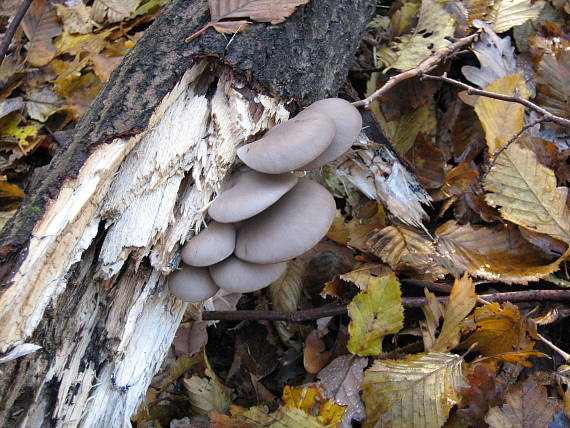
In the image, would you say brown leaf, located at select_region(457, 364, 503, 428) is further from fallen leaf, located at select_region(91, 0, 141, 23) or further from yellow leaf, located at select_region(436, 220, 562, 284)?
fallen leaf, located at select_region(91, 0, 141, 23)

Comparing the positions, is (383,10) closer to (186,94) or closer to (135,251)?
(186,94)

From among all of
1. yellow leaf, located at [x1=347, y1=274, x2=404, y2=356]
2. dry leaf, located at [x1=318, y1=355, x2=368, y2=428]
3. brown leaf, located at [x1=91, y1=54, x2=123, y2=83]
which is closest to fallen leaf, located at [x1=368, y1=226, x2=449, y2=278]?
yellow leaf, located at [x1=347, y1=274, x2=404, y2=356]

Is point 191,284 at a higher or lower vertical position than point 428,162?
higher

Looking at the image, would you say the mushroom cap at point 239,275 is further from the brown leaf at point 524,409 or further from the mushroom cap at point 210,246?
the brown leaf at point 524,409

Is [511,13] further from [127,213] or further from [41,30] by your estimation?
[41,30]

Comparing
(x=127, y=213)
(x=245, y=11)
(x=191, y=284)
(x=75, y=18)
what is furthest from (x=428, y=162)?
(x=75, y=18)
